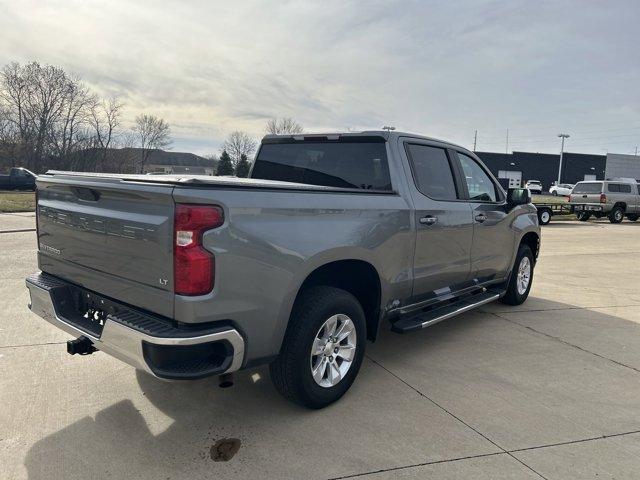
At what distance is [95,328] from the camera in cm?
298

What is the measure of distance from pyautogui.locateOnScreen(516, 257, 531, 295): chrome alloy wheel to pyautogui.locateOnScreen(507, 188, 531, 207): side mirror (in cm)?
97

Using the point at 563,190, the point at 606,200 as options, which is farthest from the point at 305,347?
the point at 563,190

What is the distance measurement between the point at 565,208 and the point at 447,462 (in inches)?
1002

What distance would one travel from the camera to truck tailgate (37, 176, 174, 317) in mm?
2559

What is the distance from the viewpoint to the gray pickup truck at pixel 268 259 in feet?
8.30

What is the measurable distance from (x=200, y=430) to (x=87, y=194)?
164 centimetres

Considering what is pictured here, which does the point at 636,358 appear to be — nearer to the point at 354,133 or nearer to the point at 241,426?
the point at 354,133

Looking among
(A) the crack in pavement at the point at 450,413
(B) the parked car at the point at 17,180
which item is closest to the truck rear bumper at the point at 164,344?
(A) the crack in pavement at the point at 450,413

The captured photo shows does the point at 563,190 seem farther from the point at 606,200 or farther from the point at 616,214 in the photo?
the point at 606,200

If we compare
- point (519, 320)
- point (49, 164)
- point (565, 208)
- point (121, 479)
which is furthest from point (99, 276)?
point (49, 164)

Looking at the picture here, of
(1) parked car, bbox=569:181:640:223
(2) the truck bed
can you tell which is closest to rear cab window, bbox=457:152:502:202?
(2) the truck bed

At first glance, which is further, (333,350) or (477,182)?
(477,182)

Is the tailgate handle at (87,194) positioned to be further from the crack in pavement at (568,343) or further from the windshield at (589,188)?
the windshield at (589,188)

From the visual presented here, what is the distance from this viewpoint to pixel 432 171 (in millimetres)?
4422
